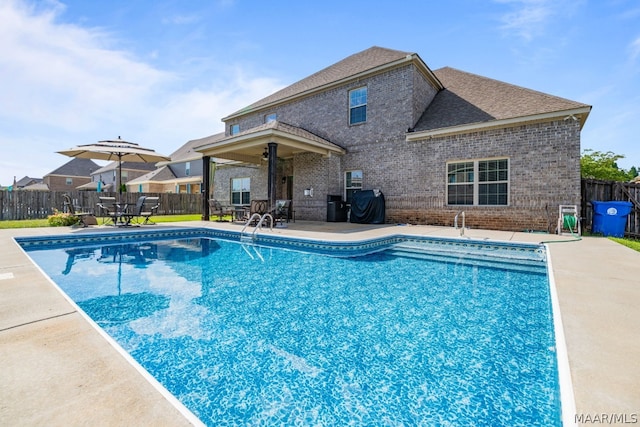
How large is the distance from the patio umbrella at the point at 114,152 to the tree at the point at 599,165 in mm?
33473

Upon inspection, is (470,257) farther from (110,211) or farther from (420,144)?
(110,211)

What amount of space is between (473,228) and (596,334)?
9.25 meters

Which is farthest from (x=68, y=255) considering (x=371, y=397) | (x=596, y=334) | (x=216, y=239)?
A: (x=596, y=334)

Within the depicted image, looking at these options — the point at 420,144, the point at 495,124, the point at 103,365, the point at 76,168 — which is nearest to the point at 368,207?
the point at 420,144

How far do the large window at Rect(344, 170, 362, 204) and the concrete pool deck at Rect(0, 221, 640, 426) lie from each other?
1064 centimetres

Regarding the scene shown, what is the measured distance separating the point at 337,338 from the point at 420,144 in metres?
Result: 10.5

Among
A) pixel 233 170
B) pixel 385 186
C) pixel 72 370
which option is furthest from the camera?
pixel 233 170

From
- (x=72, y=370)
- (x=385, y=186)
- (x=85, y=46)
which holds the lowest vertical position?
(x=72, y=370)

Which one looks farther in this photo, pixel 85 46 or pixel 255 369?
pixel 85 46

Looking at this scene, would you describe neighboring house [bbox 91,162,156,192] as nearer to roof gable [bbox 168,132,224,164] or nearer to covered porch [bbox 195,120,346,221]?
roof gable [bbox 168,132,224,164]

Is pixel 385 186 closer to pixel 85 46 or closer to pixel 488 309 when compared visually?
pixel 488 309

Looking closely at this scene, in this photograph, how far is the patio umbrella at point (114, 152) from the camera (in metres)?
11.4

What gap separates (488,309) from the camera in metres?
3.71

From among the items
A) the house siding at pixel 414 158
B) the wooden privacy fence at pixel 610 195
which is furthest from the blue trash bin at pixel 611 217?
the house siding at pixel 414 158
